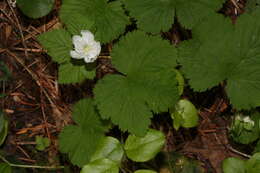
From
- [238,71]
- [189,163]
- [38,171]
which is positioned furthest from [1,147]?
[238,71]

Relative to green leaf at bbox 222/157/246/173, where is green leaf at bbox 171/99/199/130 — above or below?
above

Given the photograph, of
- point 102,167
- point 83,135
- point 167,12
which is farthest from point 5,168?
point 167,12

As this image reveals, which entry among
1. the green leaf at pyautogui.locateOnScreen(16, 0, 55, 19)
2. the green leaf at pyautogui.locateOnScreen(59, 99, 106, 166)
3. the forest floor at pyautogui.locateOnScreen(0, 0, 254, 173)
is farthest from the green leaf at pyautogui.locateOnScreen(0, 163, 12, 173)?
the green leaf at pyautogui.locateOnScreen(16, 0, 55, 19)

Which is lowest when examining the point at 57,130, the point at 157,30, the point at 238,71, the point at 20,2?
the point at 57,130

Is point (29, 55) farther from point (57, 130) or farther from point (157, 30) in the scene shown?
point (157, 30)

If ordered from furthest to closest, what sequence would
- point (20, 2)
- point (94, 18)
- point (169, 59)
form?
1. point (20, 2)
2. point (94, 18)
3. point (169, 59)

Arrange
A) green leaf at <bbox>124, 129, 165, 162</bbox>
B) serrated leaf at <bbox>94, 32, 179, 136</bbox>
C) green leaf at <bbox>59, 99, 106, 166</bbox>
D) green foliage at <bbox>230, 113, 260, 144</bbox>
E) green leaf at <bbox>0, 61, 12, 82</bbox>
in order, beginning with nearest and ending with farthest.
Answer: serrated leaf at <bbox>94, 32, 179, 136</bbox>
green leaf at <bbox>124, 129, 165, 162</bbox>
green leaf at <bbox>59, 99, 106, 166</bbox>
green foliage at <bbox>230, 113, 260, 144</bbox>
green leaf at <bbox>0, 61, 12, 82</bbox>

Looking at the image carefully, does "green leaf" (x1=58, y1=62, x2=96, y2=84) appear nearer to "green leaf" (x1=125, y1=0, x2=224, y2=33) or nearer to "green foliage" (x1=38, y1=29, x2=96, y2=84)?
"green foliage" (x1=38, y1=29, x2=96, y2=84)

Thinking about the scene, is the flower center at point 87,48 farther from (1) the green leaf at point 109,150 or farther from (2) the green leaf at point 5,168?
(2) the green leaf at point 5,168
